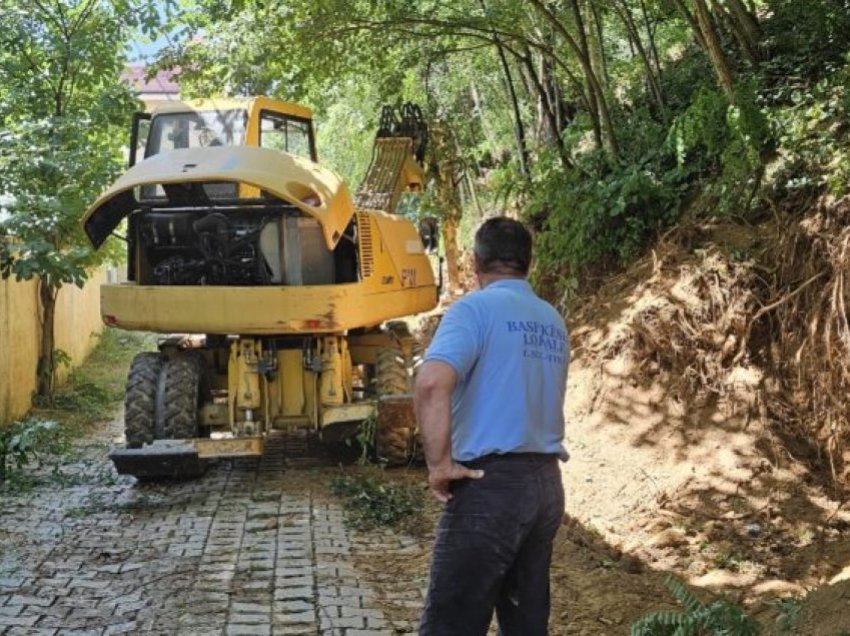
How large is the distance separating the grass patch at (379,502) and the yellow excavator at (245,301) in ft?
1.62

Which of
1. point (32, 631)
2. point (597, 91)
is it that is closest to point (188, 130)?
point (597, 91)

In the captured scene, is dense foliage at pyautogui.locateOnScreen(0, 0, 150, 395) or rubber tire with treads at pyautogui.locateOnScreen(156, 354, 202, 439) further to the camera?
dense foliage at pyautogui.locateOnScreen(0, 0, 150, 395)

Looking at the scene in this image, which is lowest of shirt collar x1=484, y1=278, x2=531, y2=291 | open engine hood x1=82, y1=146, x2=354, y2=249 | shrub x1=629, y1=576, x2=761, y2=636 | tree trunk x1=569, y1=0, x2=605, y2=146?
shrub x1=629, y1=576, x2=761, y2=636

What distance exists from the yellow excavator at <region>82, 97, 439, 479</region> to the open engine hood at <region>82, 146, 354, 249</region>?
0.01 meters

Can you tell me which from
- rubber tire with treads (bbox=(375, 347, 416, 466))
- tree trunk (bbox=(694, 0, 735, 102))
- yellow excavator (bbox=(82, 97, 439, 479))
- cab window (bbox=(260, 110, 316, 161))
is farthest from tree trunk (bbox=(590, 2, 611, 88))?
rubber tire with treads (bbox=(375, 347, 416, 466))

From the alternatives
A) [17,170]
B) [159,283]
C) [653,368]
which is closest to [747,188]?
[653,368]

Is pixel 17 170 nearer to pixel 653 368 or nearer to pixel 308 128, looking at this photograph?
pixel 308 128

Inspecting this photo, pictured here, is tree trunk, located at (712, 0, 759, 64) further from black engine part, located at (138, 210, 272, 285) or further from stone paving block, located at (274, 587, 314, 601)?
stone paving block, located at (274, 587, 314, 601)

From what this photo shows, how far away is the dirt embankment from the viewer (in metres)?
5.81

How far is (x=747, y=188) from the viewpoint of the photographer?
770 cm

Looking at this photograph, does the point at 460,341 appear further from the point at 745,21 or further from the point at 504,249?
the point at 745,21

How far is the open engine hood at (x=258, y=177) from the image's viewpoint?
758cm

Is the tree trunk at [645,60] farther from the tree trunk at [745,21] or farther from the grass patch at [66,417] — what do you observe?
the grass patch at [66,417]

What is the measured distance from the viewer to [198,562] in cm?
610
